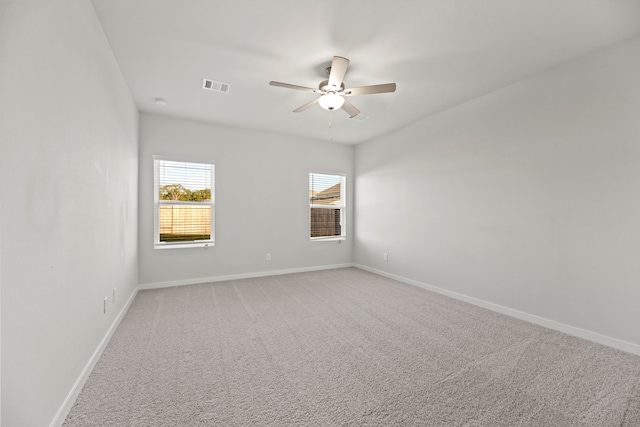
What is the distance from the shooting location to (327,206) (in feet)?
19.0

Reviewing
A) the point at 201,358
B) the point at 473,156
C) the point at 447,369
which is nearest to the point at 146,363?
the point at 201,358

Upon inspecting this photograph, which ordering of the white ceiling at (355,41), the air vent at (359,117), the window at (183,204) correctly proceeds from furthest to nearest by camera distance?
the window at (183,204) < the air vent at (359,117) < the white ceiling at (355,41)

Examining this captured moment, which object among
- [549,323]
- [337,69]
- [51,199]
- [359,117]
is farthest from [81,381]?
[359,117]

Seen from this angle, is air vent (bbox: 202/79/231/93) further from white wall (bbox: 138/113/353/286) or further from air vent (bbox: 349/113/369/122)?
air vent (bbox: 349/113/369/122)

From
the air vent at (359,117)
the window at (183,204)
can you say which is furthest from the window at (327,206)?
the window at (183,204)

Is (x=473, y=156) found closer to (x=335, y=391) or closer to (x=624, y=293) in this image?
(x=624, y=293)

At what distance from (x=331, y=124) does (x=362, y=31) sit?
2345 millimetres

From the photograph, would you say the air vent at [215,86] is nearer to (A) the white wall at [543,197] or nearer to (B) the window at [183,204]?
(B) the window at [183,204]

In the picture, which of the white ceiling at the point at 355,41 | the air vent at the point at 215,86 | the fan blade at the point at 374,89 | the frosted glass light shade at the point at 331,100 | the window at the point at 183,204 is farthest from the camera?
the window at the point at 183,204

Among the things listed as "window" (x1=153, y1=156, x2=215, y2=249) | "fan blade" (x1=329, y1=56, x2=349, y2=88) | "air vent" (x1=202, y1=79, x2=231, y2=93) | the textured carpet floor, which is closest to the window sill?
"window" (x1=153, y1=156, x2=215, y2=249)

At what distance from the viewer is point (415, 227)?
177 inches

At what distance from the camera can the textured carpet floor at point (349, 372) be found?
1.62 m

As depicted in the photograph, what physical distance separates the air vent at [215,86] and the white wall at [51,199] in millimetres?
908

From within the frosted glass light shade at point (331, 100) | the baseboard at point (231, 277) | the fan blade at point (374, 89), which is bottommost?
the baseboard at point (231, 277)
